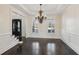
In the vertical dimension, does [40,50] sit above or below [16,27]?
below

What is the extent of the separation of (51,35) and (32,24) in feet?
7.62

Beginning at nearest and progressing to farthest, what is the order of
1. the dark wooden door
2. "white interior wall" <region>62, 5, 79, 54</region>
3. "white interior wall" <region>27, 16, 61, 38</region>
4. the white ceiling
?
"white interior wall" <region>62, 5, 79, 54</region>, the white ceiling, the dark wooden door, "white interior wall" <region>27, 16, 61, 38</region>

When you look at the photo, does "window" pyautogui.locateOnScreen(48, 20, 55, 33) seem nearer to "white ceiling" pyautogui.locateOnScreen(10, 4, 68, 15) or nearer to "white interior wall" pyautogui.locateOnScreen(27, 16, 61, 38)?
"white interior wall" pyautogui.locateOnScreen(27, 16, 61, 38)

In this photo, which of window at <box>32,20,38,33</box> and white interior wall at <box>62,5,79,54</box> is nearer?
white interior wall at <box>62,5,79,54</box>

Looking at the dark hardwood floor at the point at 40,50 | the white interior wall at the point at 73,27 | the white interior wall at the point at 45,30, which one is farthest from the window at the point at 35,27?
the white interior wall at the point at 73,27

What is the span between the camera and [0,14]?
5203 mm

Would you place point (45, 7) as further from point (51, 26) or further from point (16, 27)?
point (51, 26)

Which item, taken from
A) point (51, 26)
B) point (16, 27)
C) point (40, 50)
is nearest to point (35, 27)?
point (51, 26)

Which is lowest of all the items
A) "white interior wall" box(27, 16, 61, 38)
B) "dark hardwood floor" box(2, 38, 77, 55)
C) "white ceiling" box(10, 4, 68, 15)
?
"dark hardwood floor" box(2, 38, 77, 55)

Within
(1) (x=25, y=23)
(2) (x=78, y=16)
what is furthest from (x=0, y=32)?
(1) (x=25, y=23)

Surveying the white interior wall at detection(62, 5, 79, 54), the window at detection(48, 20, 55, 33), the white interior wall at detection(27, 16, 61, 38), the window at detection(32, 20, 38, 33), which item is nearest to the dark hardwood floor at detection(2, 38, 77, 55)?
the white interior wall at detection(62, 5, 79, 54)
